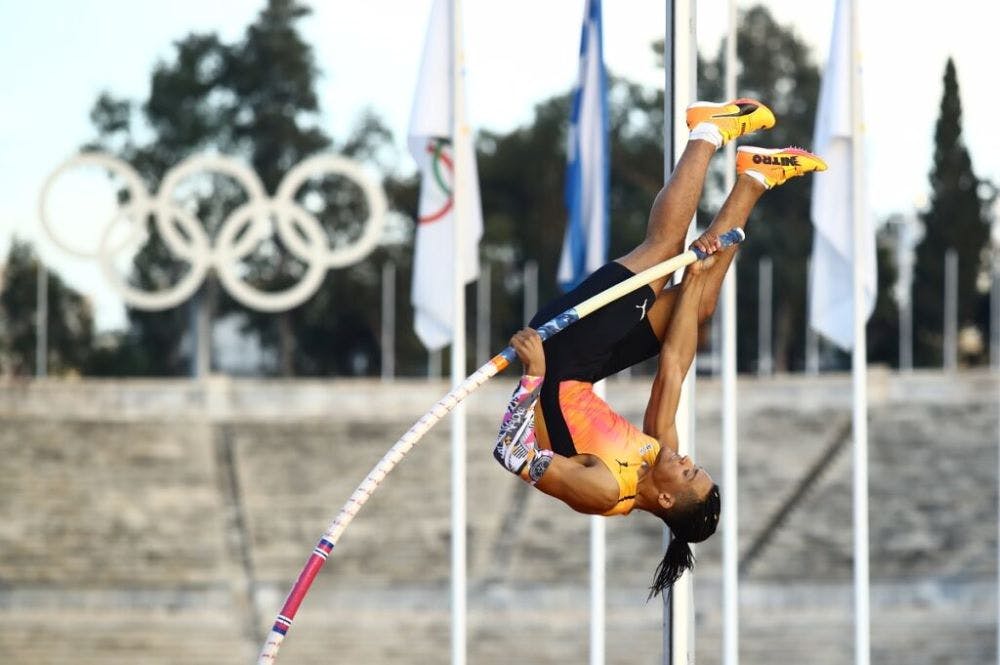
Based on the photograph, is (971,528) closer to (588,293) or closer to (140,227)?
(140,227)

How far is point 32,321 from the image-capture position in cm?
5222

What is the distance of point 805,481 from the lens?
3609cm

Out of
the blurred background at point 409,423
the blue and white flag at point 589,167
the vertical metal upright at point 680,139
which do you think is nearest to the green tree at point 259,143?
the blurred background at point 409,423

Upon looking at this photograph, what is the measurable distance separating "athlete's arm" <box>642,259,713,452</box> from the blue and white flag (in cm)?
623

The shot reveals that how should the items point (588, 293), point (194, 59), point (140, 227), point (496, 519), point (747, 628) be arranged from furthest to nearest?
point (194, 59) < point (140, 227) < point (496, 519) < point (747, 628) < point (588, 293)

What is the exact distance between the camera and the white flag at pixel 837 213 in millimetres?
14609

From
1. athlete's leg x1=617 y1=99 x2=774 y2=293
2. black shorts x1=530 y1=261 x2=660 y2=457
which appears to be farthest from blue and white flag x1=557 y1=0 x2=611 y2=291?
black shorts x1=530 y1=261 x2=660 y2=457

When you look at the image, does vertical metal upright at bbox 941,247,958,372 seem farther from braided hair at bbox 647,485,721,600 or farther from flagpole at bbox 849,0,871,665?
A: braided hair at bbox 647,485,721,600

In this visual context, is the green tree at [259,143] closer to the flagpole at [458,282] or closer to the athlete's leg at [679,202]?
the flagpole at [458,282]

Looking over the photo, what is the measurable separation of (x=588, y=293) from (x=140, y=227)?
1278 inches

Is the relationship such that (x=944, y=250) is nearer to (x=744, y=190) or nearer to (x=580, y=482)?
(x=744, y=190)

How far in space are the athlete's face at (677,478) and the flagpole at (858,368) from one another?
224 inches

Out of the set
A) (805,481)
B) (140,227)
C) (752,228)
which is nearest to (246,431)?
(140,227)

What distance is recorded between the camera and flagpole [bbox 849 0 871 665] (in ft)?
46.0
